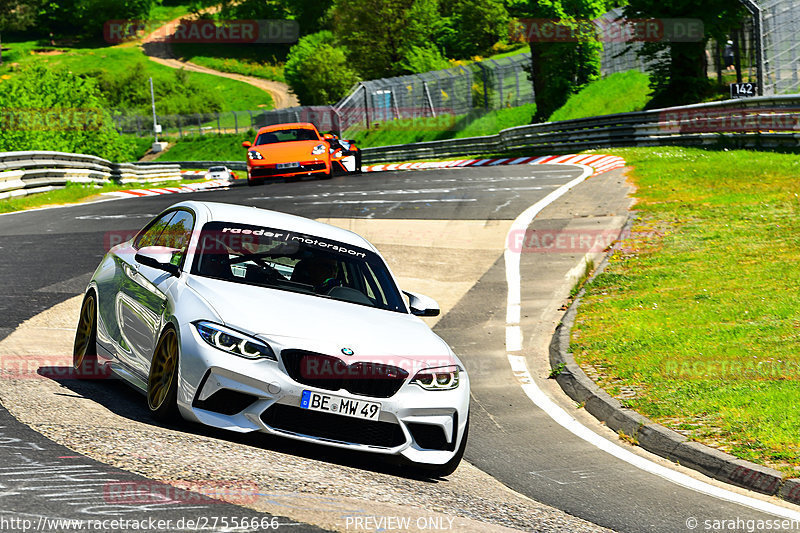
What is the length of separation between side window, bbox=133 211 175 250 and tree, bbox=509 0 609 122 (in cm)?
3944

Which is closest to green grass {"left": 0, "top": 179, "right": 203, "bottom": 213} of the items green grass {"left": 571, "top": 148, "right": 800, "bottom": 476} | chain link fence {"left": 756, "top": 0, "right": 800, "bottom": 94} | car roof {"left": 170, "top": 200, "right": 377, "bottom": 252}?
green grass {"left": 571, "top": 148, "right": 800, "bottom": 476}

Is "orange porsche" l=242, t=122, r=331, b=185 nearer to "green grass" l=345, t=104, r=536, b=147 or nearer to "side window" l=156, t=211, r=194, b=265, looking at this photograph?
"side window" l=156, t=211, r=194, b=265

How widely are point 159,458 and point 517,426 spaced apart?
4004 millimetres

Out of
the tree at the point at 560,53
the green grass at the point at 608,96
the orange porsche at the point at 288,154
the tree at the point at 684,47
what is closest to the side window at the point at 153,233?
the orange porsche at the point at 288,154

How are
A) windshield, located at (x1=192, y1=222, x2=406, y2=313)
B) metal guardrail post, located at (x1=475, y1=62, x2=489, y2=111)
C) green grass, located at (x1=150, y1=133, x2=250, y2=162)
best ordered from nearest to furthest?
windshield, located at (x1=192, y1=222, x2=406, y2=313)
metal guardrail post, located at (x1=475, y1=62, x2=489, y2=111)
green grass, located at (x1=150, y1=133, x2=250, y2=162)

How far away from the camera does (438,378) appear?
22.0ft

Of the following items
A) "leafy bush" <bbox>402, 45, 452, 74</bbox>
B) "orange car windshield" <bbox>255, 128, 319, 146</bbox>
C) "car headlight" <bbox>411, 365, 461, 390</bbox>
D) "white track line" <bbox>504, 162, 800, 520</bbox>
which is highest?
"leafy bush" <bbox>402, 45, 452, 74</bbox>

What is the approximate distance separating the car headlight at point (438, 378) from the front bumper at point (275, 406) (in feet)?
0.22

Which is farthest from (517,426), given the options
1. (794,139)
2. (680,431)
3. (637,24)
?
(637,24)

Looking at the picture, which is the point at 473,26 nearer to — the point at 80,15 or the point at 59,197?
the point at 59,197

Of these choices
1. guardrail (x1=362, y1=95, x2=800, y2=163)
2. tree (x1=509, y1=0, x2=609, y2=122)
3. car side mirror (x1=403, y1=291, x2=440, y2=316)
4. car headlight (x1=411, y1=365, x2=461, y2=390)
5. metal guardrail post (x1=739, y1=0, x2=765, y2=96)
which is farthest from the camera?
tree (x1=509, y1=0, x2=609, y2=122)

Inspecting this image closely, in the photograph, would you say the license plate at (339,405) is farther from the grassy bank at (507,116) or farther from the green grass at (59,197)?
the grassy bank at (507,116)

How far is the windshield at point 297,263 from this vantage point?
7363 mm

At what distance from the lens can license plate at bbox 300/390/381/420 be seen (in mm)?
6152
